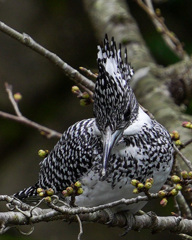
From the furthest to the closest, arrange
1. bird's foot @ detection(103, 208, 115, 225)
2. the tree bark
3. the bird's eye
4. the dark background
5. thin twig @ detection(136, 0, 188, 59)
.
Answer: the dark background → thin twig @ detection(136, 0, 188, 59) → the tree bark → bird's foot @ detection(103, 208, 115, 225) → the bird's eye

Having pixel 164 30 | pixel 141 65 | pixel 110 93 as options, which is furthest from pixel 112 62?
pixel 141 65

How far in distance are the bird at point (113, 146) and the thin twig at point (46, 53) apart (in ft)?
0.57

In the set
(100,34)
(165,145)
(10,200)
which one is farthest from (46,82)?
(10,200)

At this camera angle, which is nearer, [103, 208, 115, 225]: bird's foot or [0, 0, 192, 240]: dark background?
[103, 208, 115, 225]: bird's foot

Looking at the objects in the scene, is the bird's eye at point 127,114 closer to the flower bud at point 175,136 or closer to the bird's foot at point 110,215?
the flower bud at point 175,136

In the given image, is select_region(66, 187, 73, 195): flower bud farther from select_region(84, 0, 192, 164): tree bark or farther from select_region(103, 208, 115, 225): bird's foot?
select_region(84, 0, 192, 164): tree bark

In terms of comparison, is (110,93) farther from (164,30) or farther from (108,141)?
(164,30)

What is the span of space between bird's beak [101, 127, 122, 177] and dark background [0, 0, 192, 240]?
8.61 feet

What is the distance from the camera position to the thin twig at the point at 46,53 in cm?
196

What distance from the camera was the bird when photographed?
6.26ft

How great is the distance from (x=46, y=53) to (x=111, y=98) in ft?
1.13

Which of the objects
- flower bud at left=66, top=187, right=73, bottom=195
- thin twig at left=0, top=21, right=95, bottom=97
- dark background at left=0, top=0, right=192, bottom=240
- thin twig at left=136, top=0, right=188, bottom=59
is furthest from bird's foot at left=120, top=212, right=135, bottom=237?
dark background at left=0, top=0, right=192, bottom=240

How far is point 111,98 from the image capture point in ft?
6.23

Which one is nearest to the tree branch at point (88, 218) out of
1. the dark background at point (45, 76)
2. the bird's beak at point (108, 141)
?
the bird's beak at point (108, 141)
